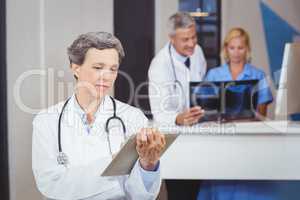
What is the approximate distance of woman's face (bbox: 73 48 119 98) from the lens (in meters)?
1.88

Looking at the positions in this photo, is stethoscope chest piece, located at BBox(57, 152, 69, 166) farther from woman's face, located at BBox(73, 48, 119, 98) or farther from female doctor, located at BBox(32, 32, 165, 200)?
woman's face, located at BBox(73, 48, 119, 98)

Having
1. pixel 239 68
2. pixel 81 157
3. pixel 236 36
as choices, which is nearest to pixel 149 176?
pixel 81 157

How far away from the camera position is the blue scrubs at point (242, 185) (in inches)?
76.9

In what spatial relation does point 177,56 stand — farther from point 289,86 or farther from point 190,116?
point 289,86

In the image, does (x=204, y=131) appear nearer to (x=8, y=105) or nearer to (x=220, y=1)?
(x=220, y=1)

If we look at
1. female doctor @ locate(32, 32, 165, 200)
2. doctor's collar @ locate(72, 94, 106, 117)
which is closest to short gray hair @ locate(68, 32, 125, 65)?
female doctor @ locate(32, 32, 165, 200)

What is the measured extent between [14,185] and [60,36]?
0.72 m

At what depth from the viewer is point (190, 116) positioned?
1.95m

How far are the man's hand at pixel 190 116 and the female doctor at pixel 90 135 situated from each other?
6.6 inches

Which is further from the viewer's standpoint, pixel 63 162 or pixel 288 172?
pixel 288 172

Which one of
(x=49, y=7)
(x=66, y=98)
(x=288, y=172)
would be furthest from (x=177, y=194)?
(x=49, y=7)

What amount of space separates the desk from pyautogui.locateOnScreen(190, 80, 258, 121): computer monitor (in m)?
0.05

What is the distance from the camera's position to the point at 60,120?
190cm

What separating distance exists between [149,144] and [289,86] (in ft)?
2.34
